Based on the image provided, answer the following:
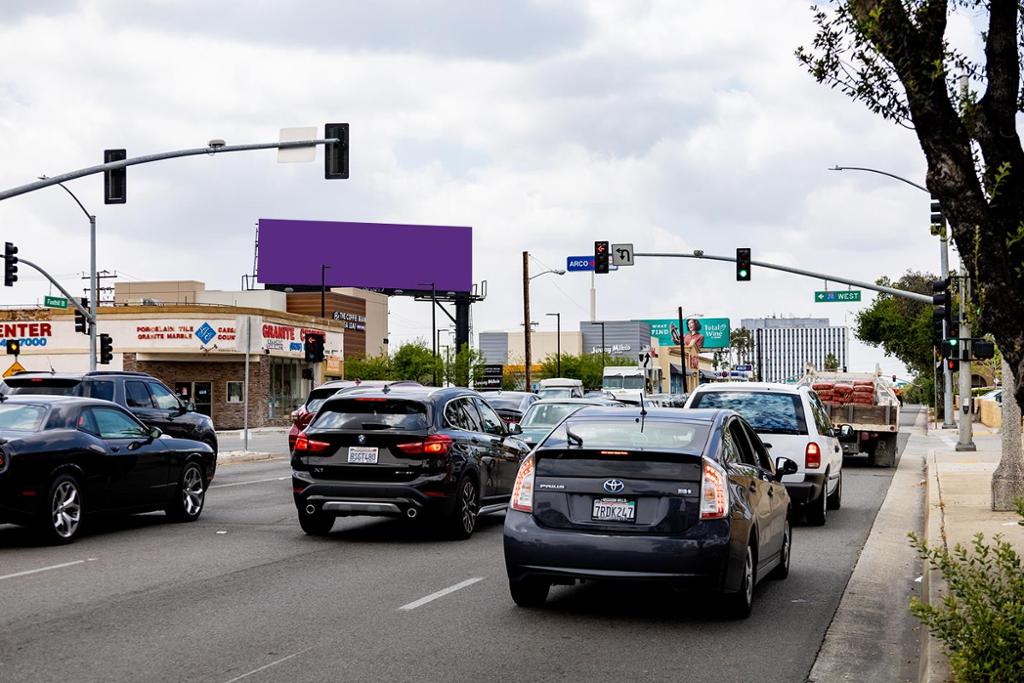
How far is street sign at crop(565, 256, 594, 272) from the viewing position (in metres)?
47.8

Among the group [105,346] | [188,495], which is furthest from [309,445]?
[105,346]

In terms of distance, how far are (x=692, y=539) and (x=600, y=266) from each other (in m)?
30.8

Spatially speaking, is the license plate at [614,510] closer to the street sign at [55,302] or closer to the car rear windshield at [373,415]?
the car rear windshield at [373,415]

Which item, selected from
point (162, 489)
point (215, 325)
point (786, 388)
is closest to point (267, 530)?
point (162, 489)

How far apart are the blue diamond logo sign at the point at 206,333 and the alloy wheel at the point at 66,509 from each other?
46068 millimetres

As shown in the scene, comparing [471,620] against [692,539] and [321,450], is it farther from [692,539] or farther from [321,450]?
[321,450]

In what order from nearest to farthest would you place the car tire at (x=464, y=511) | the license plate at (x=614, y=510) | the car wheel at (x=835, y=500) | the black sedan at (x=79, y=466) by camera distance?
the license plate at (x=614, y=510)
the black sedan at (x=79, y=466)
the car tire at (x=464, y=511)
the car wheel at (x=835, y=500)

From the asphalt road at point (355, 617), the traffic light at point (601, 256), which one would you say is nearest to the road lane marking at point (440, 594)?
the asphalt road at point (355, 617)

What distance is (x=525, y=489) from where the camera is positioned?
9484mm

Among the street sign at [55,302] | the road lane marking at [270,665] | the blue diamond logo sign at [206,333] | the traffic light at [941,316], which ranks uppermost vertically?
the street sign at [55,302]

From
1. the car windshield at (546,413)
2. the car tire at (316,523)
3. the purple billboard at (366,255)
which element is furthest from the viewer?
the purple billboard at (366,255)

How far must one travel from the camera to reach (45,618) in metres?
9.38

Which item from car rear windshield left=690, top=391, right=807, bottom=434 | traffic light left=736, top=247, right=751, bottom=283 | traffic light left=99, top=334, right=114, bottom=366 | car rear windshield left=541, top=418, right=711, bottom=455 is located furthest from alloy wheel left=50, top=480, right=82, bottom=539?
traffic light left=99, top=334, right=114, bottom=366

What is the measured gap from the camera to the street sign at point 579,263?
4784 cm
